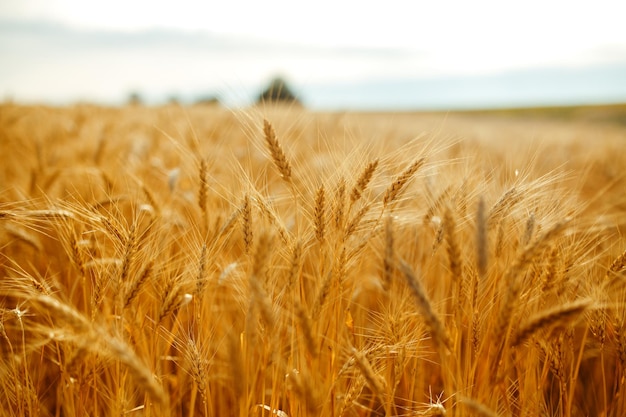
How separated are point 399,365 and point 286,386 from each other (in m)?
0.34

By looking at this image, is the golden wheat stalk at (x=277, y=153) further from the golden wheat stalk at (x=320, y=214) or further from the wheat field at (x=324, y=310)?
the golden wheat stalk at (x=320, y=214)

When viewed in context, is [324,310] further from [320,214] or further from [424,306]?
[424,306]

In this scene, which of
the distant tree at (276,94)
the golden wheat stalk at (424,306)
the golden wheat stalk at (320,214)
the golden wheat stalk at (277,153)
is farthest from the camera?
the distant tree at (276,94)

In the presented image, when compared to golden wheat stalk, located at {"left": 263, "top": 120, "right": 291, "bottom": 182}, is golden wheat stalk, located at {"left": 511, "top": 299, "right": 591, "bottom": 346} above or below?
below

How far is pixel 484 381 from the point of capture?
1.11 meters

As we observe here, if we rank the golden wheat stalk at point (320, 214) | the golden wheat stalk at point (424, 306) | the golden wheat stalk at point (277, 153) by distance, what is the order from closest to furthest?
the golden wheat stalk at point (424, 306) < the golden wheat stalk at point (320, 214) < the golden wheat stalk at point (277, 153)

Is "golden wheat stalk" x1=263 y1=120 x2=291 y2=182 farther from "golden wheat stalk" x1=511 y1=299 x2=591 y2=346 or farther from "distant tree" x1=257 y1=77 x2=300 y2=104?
"golden wheat stalk" x1=511 y1=299 x2=591 y2=346

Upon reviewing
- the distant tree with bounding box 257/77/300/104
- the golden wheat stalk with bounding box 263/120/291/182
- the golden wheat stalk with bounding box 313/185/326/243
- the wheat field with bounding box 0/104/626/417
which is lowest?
the wheat field with bounding box 0/104/626/417

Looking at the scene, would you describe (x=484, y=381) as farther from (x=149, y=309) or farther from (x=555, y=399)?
(x=149, y=309)

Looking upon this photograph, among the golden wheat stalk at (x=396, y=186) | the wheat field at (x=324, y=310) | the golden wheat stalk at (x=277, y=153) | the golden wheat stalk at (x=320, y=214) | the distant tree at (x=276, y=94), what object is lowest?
the wheat field at (x=324, y=310)

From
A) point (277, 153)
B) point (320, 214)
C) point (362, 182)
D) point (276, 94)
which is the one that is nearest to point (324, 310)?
point (320, 214)

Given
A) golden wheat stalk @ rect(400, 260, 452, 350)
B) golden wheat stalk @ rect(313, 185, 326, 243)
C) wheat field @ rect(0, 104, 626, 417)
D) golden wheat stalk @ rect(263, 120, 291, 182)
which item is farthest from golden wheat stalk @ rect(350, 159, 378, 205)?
golden wheat stalk @ rect(400, 260, 452, 350)

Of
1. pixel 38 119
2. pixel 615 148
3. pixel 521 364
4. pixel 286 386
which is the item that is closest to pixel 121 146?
pixel 38 119

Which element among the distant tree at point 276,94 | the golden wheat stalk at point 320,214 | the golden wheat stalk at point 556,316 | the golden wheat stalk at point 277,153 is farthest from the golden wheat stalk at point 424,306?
the distant tree at point 276,94
